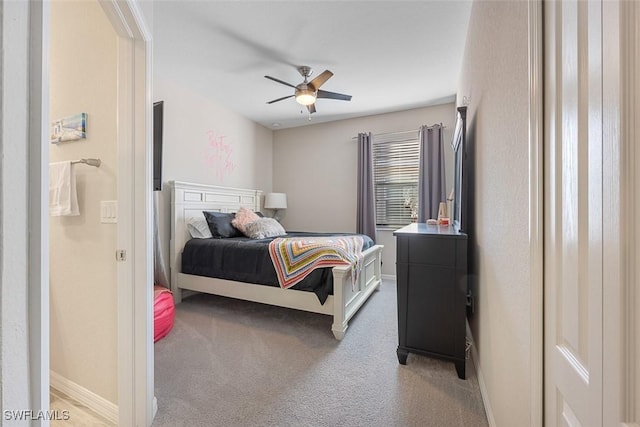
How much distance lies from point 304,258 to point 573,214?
6.33 feet

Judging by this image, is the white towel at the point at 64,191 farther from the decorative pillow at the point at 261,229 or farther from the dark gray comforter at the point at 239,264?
the decorative pillow at the point at 261,229

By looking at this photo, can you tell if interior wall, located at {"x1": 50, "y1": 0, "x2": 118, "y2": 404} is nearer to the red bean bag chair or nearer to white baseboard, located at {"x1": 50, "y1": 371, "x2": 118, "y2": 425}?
white baseboard, located at {"x1": 50, "y1": 371, "x2": 118, "y2": 425}

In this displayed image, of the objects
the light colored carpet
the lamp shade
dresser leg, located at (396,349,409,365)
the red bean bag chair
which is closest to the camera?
the light colored carpet

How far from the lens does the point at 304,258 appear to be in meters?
2.36

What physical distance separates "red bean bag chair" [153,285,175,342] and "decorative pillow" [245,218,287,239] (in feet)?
3.69

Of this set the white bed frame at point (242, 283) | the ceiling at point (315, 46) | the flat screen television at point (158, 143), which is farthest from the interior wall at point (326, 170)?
the flat screen television at point (158, 143)

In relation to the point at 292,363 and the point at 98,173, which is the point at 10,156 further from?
the point at 292,363

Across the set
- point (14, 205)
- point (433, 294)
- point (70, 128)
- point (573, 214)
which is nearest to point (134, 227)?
point (70, 128)

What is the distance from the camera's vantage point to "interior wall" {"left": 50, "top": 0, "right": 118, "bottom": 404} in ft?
4.43

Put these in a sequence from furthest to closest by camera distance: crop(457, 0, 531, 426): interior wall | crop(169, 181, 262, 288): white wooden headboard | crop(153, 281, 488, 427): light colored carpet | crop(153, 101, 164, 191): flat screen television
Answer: crop(169, 181, 262, 288): white wooden headboard
crop(153, 101, 164, 191): flat screen television
crop(153, 281, 488, 427): light colored carpet
crop(457, 0, 531, 426): interior wall

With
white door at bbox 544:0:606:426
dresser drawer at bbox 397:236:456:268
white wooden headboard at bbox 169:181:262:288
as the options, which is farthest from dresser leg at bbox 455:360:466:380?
white wooden headboard at bbox 169:181:262:288

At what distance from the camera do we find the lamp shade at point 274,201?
4637 mm

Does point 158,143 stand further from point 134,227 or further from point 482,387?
point 482,387

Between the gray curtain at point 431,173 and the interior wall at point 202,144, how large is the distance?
2794 millimetres
